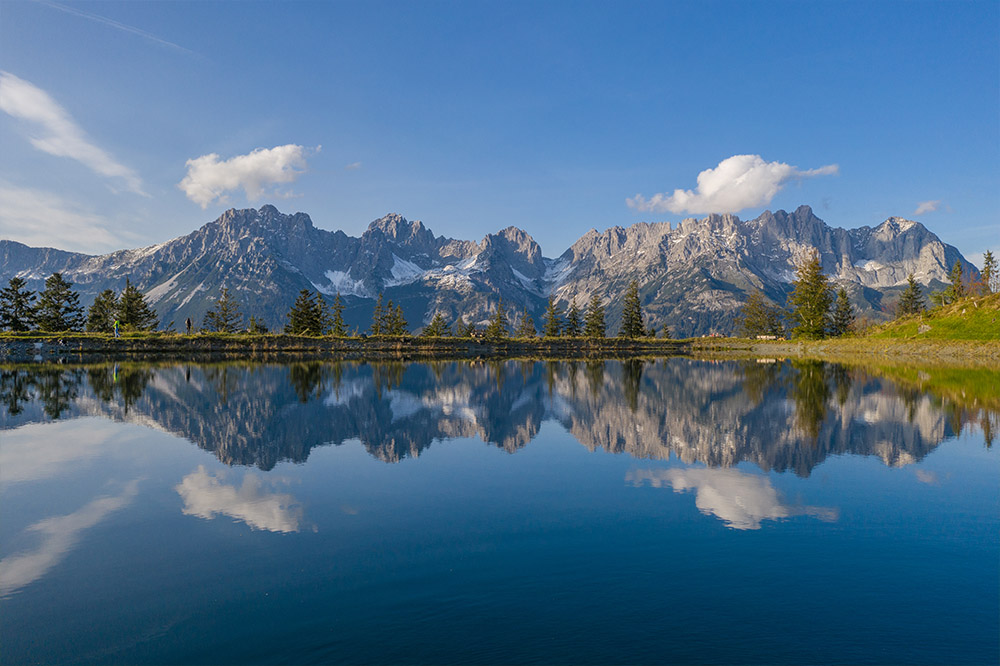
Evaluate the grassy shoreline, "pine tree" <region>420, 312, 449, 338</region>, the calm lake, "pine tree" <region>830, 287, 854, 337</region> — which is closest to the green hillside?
the grassy shoreline

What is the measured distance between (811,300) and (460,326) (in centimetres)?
8886

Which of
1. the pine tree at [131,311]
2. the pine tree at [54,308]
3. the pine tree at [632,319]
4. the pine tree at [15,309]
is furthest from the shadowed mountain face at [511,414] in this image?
the pine tree at [632,319]

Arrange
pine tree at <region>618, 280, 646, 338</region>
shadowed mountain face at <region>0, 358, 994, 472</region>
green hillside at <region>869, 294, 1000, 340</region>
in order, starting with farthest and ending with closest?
pine tree at <region>618, 280, 646, 338</region> < green hillside at <region>869, 294, 1000, 340</region> < shadowed mountain face at <region>0, 358, 994, 472</region>

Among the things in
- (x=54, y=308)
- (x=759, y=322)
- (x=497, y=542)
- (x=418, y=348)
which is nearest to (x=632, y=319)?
(x=759, y=322)

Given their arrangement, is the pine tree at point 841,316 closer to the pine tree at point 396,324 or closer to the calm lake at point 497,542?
the pine tree at point 396,324

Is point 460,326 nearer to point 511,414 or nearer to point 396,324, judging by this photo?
point 396,324

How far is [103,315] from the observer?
116 meters

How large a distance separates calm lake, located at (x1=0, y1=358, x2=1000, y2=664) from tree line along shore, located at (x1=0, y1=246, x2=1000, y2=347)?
9191cm

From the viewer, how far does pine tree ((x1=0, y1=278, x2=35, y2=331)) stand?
102062 millimetres

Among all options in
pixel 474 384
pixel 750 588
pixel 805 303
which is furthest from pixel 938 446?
pixel 805 303

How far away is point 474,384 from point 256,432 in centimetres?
2609

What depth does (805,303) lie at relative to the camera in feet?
413

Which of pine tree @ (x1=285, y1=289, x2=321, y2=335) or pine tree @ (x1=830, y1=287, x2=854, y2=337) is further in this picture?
pine tree @ (x1=830, y1=287, x2=854, y2=337)

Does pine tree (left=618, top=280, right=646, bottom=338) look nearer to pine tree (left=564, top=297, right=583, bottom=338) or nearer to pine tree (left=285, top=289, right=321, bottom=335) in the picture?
pine tree (left=564, top=297, right=583, bottom=338)
